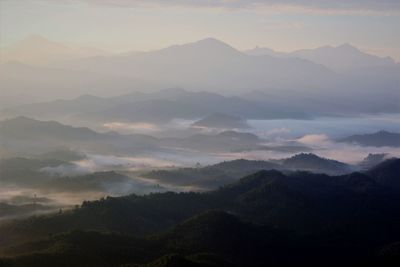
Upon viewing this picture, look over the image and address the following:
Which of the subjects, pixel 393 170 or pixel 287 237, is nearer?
pixel 287 237

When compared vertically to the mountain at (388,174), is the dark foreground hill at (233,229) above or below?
below

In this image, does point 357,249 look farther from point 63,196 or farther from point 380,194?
point 63,196

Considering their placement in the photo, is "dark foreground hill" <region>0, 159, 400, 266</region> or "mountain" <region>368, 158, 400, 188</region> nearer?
"dark foreground hill" <region>0, 159, 400, 266</region>

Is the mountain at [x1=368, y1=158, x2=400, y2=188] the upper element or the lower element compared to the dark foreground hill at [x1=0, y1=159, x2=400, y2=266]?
upper

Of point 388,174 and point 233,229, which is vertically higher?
point 388,174

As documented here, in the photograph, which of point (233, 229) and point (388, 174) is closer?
point (233, 229)

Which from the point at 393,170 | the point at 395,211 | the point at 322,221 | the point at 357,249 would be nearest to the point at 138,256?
the point at 357,249

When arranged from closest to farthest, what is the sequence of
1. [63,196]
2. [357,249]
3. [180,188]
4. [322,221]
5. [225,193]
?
[357,249], [322,221], [225,193], [63,196], [180,188]

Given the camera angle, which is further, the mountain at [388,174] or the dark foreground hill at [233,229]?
the mountain at [388,174]
